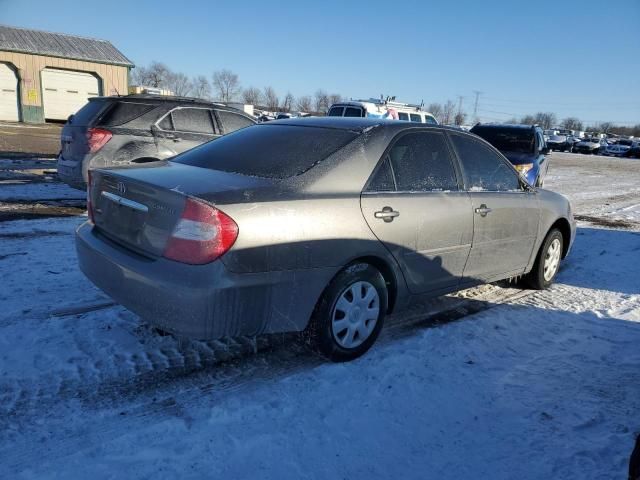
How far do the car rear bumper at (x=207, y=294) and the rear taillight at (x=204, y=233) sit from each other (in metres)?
0.06

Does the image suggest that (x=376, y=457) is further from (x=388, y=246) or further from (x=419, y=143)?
(x=419, y=143)

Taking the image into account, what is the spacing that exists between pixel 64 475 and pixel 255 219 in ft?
4.94

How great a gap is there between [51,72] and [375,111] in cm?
2308

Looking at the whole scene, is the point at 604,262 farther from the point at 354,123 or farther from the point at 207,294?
the point at 207,294

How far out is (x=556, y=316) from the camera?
4.52 metres

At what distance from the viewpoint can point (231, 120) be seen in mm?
8406

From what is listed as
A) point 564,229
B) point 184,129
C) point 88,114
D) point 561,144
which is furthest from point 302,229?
point 561,144

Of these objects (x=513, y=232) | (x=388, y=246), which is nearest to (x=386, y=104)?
(x=513, y=232)

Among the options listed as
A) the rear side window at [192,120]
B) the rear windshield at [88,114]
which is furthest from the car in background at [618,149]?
the rear windshield at [88,114]

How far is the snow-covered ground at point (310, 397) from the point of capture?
2426 mm

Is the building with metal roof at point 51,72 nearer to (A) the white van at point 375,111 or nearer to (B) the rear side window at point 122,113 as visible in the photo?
(A) the white van at point 375,111

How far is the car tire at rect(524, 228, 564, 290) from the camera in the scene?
5117 mm

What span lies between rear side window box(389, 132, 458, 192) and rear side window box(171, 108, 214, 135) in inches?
192

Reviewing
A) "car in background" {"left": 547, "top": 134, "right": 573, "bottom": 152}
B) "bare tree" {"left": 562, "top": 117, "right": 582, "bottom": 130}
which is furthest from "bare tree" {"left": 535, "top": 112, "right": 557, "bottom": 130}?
"car in background" {"left": 547, "top": 134, "right": 573, "bottom": 152}
